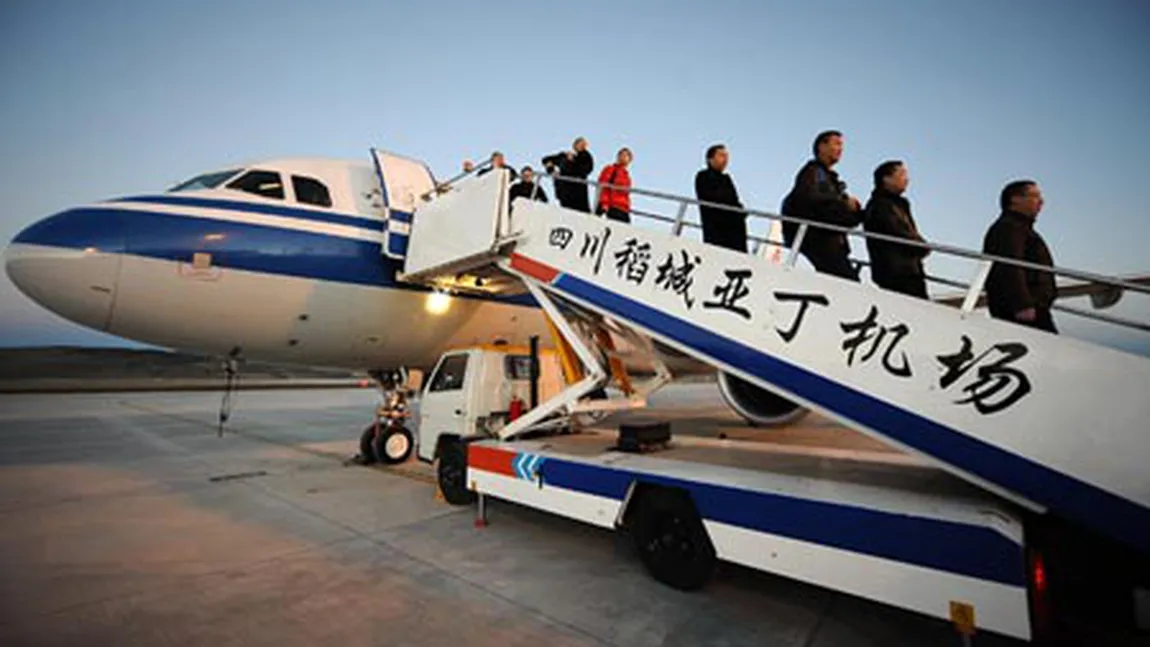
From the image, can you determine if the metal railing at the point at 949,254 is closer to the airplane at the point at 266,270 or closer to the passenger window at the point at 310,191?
the airplane at the point at 266,270

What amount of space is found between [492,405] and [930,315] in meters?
5.43

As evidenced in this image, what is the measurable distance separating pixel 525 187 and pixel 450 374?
3.02m

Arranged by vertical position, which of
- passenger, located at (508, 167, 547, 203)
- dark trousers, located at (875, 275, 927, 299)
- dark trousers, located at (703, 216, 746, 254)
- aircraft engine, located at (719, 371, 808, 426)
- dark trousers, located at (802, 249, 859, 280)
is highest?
passenger, located at (508, 167, 547, 203)

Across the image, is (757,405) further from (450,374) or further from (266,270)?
(266,270)

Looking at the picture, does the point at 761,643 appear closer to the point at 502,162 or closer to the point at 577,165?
Result: the point at 577,165

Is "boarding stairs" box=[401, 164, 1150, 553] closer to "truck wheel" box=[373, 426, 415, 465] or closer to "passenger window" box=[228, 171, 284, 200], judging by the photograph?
"passenger window" box=[228, 171, 284, 200]

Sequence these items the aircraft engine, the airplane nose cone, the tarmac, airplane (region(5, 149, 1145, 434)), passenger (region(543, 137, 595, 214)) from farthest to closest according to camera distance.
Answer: passenger (region(543, 137, 595, 214)) → airplane (region(5, 149, 1145, 434)) → the airplane nose cone → the aircraft engine → the tarmac

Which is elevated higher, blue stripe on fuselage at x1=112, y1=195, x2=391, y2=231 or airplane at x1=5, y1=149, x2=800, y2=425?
blue stripe on fuselage at x1=112, y1=195, x2=391, y2=231

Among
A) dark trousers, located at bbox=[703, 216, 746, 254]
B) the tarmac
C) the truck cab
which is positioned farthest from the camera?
the truck cab

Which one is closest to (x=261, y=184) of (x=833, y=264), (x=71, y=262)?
(x=71, y=262)

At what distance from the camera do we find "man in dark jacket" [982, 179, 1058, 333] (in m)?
3.50

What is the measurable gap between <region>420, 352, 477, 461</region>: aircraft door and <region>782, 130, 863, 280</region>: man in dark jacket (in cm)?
477

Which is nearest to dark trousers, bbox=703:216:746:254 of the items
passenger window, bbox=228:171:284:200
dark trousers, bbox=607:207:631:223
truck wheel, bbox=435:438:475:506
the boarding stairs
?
the boarding stairs

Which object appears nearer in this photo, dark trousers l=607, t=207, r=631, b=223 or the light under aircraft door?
dark trousers l=607, t=207, r=631, b=223
